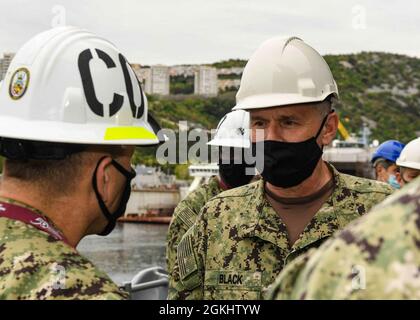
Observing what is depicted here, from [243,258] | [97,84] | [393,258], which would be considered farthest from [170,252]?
[393,258]

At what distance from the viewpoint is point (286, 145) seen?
3.40 m

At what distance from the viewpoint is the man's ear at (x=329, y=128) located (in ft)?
11.8

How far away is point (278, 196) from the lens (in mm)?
3498

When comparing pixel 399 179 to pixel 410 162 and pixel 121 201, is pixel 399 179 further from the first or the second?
pixel 121 201

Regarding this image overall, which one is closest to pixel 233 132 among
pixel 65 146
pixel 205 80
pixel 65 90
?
pixel 65 90

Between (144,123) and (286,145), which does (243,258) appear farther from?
(144,123)

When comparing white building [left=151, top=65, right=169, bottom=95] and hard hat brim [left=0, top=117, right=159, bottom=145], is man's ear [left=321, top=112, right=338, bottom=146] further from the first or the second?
white building [left=151, top=65, right=169, bottom=95]

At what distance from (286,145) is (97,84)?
1213 mm

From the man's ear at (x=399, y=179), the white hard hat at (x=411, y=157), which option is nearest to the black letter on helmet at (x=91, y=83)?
the white hard hat at (x=411, y=157)

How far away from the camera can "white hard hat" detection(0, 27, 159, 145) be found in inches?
96.4

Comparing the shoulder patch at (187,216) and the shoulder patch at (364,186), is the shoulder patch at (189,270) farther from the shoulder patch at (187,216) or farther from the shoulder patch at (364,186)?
the shoulder patch at (187,216)

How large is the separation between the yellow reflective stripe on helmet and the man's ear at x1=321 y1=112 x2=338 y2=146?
114cm

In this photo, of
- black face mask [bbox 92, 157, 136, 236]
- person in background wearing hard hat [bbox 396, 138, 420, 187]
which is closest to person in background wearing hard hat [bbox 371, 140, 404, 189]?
person in background wearing hard hat [bbox 396, 138, 420, 187]
